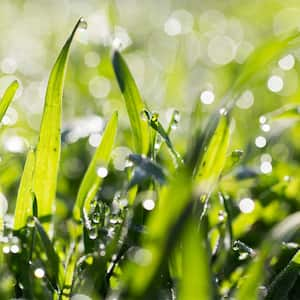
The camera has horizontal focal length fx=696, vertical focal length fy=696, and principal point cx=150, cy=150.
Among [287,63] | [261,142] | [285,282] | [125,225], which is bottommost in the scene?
[285,282]

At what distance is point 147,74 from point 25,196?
5.87ft

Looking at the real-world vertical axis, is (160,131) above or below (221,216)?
above

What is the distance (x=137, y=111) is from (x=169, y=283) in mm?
304

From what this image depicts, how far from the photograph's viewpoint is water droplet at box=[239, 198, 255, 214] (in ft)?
4.42

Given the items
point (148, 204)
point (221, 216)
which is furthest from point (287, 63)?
point (148, 204)

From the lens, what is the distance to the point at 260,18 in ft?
12.4

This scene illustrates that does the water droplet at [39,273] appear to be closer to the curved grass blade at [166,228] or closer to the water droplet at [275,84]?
the curved grass blade at [166,228]

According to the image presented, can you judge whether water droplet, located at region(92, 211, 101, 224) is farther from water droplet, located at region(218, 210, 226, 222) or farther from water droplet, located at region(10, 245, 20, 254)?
water droplet, located at region(218, 210, 226, 222)

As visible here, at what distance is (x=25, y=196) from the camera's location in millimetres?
1063

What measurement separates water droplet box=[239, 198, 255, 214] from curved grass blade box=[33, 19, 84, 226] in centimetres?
41

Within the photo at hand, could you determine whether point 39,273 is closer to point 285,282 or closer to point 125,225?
point 125,225

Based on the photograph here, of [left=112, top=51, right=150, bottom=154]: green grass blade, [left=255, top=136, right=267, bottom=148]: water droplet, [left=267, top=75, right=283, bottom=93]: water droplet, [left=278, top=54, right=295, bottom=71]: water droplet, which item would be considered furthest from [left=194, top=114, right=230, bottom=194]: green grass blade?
[left=278, top=54, right=295, bottom=71]: water droplet

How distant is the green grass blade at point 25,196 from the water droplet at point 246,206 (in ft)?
1.50

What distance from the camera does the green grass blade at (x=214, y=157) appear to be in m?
1.07
